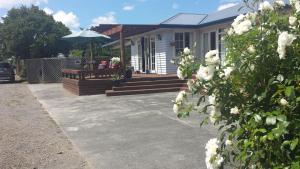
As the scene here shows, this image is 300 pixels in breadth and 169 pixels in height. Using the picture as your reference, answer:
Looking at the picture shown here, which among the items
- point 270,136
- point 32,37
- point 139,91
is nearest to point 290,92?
point 270,136

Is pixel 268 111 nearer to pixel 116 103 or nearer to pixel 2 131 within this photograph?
pixel 2 131

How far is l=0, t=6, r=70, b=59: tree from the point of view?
115 ft

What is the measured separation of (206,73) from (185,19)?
18306mm

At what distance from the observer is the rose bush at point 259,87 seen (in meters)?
2.22

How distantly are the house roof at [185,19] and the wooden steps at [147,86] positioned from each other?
3526mm

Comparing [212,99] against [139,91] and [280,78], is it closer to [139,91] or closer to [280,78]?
[280,78]

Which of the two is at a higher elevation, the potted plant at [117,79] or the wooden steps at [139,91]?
the potted plant at [117,79]

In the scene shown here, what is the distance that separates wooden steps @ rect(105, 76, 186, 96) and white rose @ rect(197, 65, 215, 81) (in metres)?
12.7

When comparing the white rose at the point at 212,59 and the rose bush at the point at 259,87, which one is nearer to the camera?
the rose bush at the point at 259,87

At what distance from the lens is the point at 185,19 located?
2047 centimetres

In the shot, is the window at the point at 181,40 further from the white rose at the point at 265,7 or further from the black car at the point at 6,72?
the white rose at the point at 265,7

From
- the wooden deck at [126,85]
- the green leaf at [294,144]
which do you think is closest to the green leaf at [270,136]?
the green leaf at [294,144]

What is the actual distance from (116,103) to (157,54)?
8.40 meters

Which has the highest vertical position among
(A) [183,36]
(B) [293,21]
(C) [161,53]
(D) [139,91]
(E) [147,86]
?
(A) [183,36]
